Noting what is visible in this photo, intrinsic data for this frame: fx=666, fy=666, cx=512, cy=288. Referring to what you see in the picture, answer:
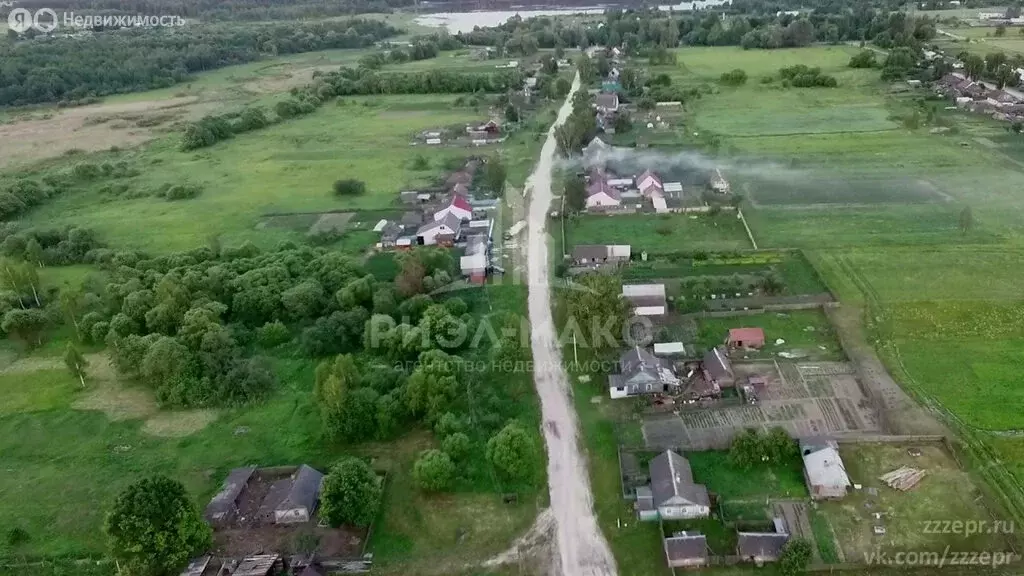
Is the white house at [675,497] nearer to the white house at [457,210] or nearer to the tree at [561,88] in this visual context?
the white house at [457,210]

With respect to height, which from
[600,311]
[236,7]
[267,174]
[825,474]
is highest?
[236,7]

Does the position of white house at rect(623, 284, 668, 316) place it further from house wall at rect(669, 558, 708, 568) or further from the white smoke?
the white smoke

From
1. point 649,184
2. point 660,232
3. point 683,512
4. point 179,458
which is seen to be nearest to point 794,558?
point 683,512

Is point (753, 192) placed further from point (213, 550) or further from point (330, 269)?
point (213, 550)

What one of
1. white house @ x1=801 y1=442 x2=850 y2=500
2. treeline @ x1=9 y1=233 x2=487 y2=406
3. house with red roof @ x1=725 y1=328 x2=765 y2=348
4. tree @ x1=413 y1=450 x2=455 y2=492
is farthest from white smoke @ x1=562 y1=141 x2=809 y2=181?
tree @ x1=413 y1=450 x2=455 y2=492

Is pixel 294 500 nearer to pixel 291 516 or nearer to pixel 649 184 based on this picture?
pixel 291 516

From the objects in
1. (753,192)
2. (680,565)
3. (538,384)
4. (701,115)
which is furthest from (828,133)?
(680,565)
